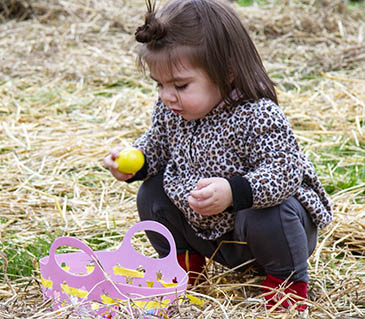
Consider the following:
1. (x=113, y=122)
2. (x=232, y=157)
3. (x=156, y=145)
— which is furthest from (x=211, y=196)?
(x=113, y=122)

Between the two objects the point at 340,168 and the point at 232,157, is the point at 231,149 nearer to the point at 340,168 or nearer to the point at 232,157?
the point at 232,157

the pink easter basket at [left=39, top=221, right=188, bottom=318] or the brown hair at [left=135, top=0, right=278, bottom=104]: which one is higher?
the brown hair at [left=135, top=0, right=278, bottom=104]

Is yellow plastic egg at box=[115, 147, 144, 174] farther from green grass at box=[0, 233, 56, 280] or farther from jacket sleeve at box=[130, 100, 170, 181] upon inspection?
green grass at box=[0, 233, 56, 280]

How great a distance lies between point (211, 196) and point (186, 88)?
1.14ft

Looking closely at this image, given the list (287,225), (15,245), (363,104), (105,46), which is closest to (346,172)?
(363,104)

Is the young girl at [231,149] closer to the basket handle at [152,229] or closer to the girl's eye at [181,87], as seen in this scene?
the girl's eye at [181,87]

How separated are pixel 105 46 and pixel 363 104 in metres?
2.63

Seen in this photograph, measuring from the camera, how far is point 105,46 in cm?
594

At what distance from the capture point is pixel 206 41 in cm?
199

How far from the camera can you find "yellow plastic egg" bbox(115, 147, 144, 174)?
2180 mm

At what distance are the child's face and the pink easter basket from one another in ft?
1.22

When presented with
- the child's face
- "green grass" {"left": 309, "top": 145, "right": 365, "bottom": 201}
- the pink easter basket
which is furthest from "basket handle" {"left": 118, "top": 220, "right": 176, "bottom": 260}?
"green grass" {"left": 309, "top": 145, "right": 365, "bottom": 201}

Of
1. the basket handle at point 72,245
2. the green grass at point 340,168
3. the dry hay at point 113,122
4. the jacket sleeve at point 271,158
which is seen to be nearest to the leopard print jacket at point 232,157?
the jacket sleeve at point 271,158

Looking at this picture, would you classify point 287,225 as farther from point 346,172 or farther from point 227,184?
point 346,172
